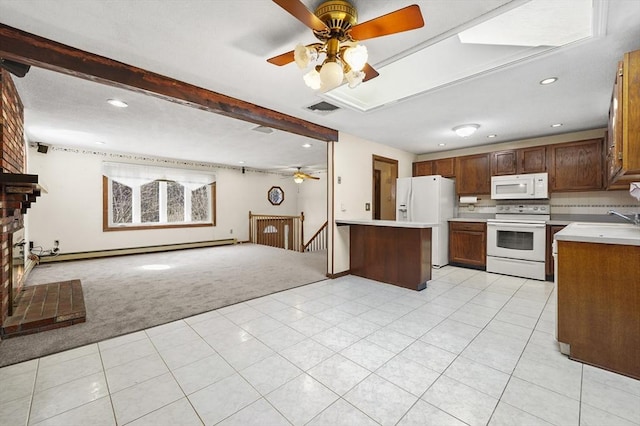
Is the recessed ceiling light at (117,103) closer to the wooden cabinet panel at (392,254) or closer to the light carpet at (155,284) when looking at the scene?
the light carpet at (155,284)

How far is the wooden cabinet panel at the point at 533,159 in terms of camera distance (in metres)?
4.39

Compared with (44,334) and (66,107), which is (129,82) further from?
(44,334)

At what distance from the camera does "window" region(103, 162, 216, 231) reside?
6.02 m

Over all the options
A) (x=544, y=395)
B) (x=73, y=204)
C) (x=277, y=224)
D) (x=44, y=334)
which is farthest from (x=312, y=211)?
(x=544, y=395)


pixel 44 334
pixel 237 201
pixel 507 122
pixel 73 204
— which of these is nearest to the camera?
pixel 44 334

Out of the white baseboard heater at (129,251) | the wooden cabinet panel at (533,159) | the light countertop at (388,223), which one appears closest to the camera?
the light countertop at (388,223)

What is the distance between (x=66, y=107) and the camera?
3381mm

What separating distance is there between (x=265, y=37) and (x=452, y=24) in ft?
4.33

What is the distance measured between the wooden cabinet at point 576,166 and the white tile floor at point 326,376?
2.58 metres

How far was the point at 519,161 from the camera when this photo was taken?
4.61 m

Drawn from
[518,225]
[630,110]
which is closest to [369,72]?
[630,110]

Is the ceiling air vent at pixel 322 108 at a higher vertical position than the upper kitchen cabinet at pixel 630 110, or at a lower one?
higher

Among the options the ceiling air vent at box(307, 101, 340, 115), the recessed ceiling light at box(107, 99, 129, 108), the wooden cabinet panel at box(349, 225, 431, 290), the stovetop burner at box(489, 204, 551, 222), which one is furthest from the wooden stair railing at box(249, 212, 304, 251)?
the recessed ceiling light at box(107, 99, 129, 108)

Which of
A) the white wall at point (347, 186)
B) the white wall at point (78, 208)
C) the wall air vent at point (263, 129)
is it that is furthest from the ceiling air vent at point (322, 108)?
the white wall at point (78, 208)
